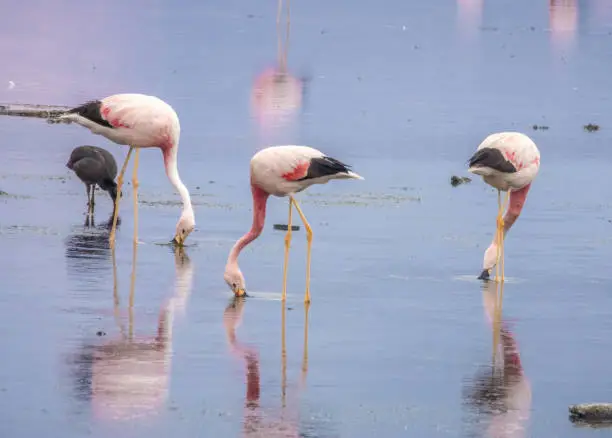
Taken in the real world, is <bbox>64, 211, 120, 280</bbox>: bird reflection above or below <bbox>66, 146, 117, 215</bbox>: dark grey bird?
below

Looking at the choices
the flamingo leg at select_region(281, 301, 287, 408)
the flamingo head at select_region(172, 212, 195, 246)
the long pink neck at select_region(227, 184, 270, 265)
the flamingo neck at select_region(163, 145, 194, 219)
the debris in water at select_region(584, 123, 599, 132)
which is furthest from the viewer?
the debris in water at select_region(584, 123, 599, 132)

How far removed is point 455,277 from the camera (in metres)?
14.8

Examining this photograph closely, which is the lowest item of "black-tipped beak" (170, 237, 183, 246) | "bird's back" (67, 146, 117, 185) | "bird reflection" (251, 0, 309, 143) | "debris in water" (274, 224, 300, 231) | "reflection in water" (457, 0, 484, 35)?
"reflection in water" (457, 0, 484, 35)

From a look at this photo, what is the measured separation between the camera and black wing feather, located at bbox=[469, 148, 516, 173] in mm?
15180

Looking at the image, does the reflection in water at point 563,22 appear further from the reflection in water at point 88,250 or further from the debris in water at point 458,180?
the reflection in water at point 88,250

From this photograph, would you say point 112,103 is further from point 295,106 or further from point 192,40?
point 192,40

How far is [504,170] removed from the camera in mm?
15312

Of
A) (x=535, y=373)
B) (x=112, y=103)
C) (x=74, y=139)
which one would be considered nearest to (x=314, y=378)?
(x=535, y=373)

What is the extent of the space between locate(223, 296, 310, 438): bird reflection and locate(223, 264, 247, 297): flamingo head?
0.05 metres

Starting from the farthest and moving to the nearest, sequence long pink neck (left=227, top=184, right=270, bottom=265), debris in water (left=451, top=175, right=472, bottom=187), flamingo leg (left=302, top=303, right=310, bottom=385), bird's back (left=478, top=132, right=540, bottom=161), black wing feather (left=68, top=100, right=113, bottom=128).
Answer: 1. debris in water (left=451, top=175, right=472, bottom=187)
2. black wing feather (left=68, top=100, right=113, bottom=128)
3. bird's back (left=478, top=132, right=540, bottom=161)
4. long pink neck (left=227, top=184, right=270, bottom=265)
5. flamingo leg (left=302, top=303, right=310, bottom=385)

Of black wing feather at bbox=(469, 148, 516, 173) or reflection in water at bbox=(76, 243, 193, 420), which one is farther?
black wing feather at bbox=(469, 148, 516, 173)

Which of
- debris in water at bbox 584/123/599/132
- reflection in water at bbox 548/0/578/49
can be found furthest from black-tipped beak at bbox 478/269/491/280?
reflection in water at bbox 548/0/578/49

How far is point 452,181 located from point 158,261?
6.66 meters

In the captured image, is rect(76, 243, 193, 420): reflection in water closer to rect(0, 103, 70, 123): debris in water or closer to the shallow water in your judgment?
the shallow water
